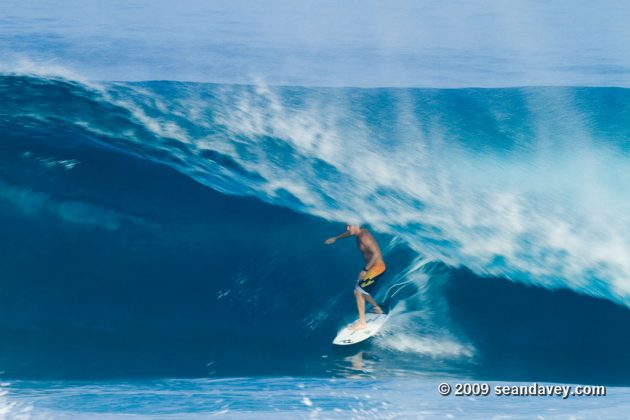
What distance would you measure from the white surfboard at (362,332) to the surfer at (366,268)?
4 cm

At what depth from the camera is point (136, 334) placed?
647cm

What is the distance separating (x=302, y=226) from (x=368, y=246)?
33.2 inches

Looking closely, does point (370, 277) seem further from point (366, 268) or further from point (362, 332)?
point (362, 332)

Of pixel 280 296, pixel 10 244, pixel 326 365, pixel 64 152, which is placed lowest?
pixel 326 365

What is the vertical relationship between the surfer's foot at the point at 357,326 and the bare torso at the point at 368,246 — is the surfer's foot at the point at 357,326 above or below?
below

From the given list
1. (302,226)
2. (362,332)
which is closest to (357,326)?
(362,332)

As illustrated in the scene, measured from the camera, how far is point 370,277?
20.9ft

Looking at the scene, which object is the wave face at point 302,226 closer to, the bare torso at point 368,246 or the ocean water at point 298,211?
the ocean water at point 298,211

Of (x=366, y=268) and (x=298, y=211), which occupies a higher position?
(x=298, y=211)

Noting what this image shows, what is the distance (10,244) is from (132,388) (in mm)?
1683

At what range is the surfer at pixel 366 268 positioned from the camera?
6.37m

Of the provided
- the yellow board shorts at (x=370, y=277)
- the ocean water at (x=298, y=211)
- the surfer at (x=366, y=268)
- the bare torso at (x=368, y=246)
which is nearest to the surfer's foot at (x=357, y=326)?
the surfer at (x=366, y=268)

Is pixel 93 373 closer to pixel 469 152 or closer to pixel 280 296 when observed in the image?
pixel 280 296

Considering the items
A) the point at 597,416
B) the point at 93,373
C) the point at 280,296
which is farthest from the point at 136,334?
the point at 597,416
